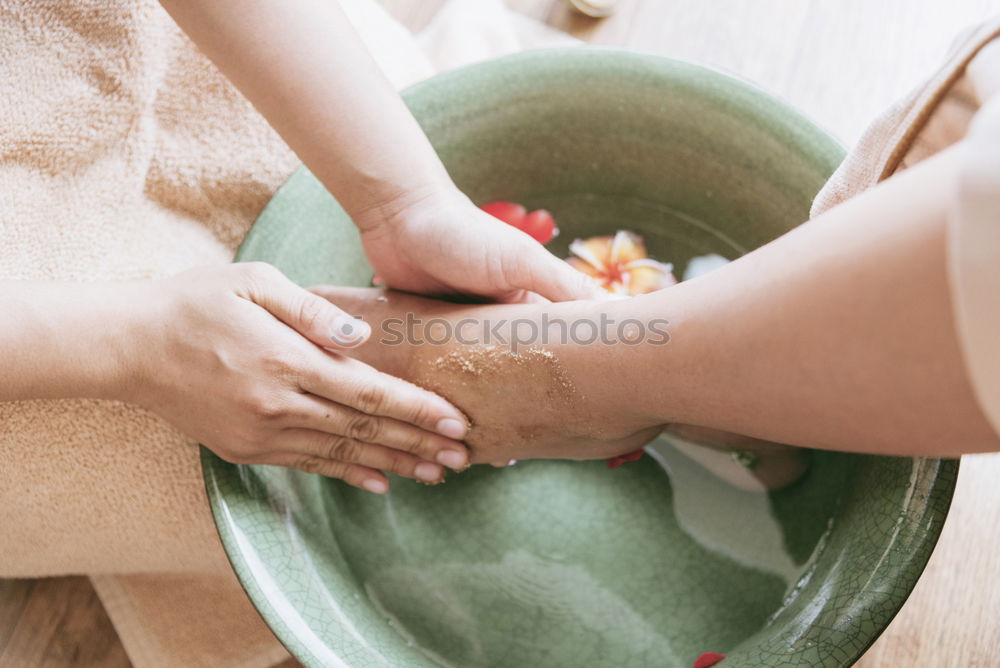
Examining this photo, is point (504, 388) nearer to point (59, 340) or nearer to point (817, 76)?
point (59, 340)

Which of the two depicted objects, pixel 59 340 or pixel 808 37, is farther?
pixel 808 37

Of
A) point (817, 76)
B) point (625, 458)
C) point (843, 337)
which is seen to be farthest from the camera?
point (817, 76)

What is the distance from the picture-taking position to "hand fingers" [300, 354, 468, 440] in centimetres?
67

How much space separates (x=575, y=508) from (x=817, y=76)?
26.7 inches

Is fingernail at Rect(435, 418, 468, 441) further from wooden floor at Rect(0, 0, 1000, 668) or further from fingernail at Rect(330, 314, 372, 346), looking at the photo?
wooden floor at Rect(0, 0, 1000, 668)

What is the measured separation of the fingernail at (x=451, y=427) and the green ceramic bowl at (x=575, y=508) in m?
0.14

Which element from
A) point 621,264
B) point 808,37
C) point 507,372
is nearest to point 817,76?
point 808,37

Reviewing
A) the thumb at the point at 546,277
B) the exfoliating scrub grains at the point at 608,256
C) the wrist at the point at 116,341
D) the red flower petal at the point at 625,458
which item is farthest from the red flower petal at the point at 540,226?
the wrist at the point at 116,341

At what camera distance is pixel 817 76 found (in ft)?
3.34

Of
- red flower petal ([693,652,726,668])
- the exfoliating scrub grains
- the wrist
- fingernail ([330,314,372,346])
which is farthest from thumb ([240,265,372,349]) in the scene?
red flower petal ([693,652,726,668])

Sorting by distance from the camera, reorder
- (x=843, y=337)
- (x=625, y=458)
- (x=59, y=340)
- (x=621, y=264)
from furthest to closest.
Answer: (x=621, y=264)
(x=625, y=458)
(x=59, y=340)
(x=843, y=337)

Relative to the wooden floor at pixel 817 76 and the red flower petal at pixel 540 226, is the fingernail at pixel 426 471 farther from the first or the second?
the wooden floor at pixel 817 76

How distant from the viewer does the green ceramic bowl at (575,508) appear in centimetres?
70

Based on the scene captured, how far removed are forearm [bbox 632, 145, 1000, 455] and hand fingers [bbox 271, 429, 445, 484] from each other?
280 millimetres
